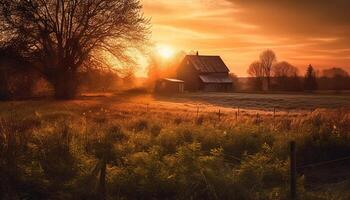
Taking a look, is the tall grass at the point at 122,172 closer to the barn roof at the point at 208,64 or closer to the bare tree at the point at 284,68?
the barn roof at the point at 208,64

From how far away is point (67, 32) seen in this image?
44.5 m

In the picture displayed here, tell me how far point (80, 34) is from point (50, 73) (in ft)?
15.8

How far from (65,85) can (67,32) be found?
16.5ft

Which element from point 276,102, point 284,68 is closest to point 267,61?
point 284,68

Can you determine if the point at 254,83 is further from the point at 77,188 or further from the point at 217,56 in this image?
the point at 77,188

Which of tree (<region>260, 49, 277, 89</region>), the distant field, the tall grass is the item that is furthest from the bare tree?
the tall grass

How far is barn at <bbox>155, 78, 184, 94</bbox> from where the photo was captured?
82.9 meters

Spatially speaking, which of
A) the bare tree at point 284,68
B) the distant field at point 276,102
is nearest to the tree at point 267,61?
the bare tree at point 284,68

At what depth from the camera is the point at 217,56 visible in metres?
98.0

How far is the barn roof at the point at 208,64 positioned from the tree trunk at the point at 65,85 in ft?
150

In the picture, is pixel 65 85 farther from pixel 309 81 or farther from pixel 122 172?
pixel 309 81

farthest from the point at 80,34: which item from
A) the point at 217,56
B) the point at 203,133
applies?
the point at 217,56

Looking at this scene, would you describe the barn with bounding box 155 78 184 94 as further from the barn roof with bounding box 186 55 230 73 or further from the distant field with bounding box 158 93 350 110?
the distant field with bounding box 158 93 350 110

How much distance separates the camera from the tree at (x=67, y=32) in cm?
4197
